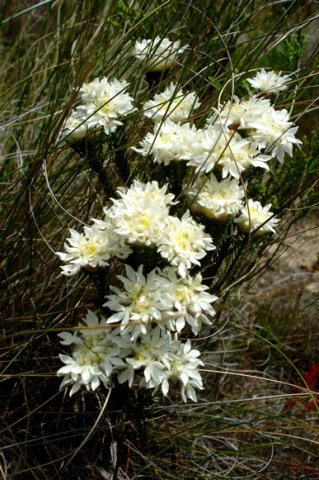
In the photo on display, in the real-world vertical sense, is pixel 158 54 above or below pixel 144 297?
above

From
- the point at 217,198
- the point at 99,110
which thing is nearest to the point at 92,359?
the point at 217,198

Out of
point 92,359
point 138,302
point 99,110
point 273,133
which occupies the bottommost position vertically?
point 92,359

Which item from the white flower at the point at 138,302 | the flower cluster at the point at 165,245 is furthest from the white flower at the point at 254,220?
the white flower at the point at 138,302

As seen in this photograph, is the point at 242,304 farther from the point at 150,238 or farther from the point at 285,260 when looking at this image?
the point at 150,238

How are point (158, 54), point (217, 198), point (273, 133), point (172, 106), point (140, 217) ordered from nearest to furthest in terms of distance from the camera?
point (140, 217) → point (217, 198) → point (273, 133) → point (172, 106) → point (158, 54)

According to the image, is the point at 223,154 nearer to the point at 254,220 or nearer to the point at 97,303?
the point at 254,220

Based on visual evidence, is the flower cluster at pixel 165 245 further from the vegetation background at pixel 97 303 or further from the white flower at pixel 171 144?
the vegetation background at pixel 97 303

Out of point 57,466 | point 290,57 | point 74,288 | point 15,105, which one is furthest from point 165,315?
point 15,105

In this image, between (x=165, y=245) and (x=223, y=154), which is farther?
(x=223, y=154)
